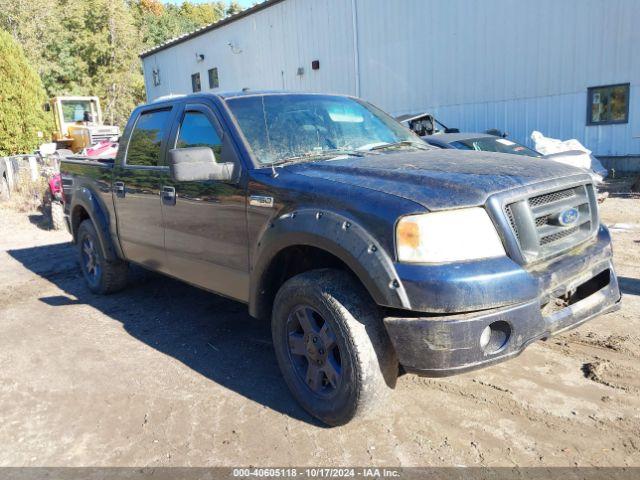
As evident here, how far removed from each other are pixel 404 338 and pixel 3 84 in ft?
67.5

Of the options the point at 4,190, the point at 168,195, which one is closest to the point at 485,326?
the point at 168,195

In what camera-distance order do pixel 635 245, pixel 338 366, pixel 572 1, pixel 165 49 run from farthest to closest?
pixel 165 49
pixel 572 1
pixel 635 245
pixel 338 366

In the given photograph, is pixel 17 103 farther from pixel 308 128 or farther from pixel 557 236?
pixel 557 236

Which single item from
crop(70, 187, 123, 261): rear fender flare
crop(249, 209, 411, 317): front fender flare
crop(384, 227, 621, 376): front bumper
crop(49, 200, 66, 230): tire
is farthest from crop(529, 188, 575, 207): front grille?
crop(49, 200, 66, 230): tire

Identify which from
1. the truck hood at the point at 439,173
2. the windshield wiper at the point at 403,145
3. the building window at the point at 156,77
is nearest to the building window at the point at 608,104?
the windshield wiper at the point at 403,145

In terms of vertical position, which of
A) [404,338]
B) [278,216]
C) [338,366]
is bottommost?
[338,366]

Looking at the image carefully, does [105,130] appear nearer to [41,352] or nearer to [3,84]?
[3,84]

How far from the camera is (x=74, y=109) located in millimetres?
21672

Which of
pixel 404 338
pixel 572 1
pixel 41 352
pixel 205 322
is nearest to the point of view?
pixel 404 338

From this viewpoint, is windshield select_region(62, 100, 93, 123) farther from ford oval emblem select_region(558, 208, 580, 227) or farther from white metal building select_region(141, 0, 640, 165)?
ford oval emblem select_region(558, 208, 580, 227)

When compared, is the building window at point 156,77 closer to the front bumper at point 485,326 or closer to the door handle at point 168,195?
the door handle at point 168,195

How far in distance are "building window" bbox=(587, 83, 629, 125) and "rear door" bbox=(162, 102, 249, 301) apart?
1158 cm

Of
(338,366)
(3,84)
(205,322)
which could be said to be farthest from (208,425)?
(3,84)

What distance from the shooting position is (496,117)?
1450cm
